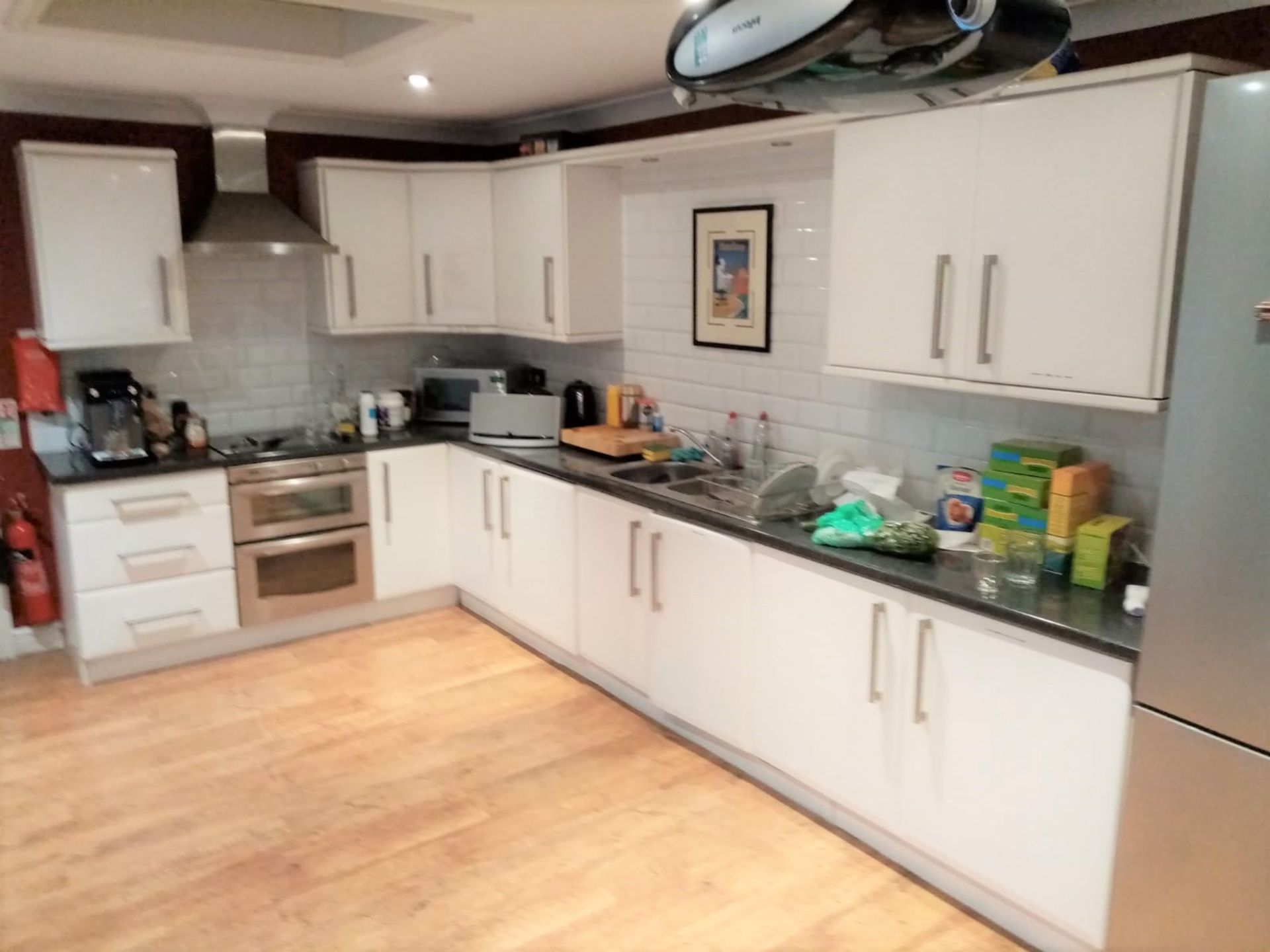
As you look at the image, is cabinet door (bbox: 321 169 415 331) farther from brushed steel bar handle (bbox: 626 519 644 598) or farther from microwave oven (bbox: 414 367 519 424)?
brushed steel bar handle (bbox: 626 519 644 598)

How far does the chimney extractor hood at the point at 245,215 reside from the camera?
4137 mm

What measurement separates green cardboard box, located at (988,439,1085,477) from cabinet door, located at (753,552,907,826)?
497mm

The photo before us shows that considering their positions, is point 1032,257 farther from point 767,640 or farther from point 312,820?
point 312,820

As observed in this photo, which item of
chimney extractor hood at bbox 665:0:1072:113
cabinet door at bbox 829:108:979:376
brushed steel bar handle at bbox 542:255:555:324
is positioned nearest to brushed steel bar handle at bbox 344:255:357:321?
brushed steel bar handle at bbox 542:255:555:324

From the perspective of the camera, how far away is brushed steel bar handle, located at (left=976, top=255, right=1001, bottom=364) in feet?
8.32

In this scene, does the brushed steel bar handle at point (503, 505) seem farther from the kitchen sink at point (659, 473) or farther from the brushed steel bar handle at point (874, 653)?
the brushed steel bar handle at point (874, 653)

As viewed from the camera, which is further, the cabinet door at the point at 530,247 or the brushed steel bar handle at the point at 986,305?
the cabinet door at the point at 530,247

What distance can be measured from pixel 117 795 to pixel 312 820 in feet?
2.25

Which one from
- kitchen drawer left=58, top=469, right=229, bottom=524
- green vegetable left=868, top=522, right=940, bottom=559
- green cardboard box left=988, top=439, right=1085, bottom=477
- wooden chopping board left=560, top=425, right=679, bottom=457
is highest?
green cardboard box left=988, top=439, right=1085, bottom=477

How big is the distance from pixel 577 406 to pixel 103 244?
80.2 inches

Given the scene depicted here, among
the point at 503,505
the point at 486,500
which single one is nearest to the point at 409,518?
the point at 486,500

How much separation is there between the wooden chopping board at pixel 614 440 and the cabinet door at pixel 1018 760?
1723mm

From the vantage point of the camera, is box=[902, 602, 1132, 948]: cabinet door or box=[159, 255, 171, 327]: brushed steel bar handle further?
box=[159, 255, 171, 327]: brushed steel bar handle

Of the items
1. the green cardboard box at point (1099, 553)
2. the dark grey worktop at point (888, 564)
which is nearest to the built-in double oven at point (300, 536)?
the dark grey worktop at point (888, 564)
